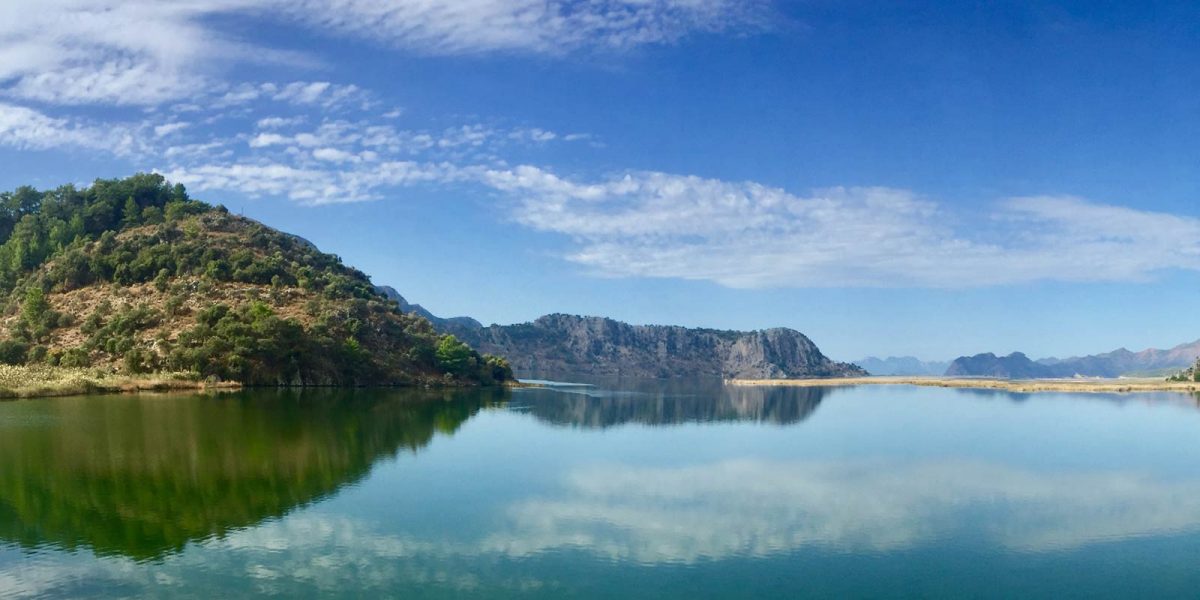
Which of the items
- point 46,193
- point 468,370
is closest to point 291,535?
point 468,370

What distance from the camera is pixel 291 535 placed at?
67.5 feet

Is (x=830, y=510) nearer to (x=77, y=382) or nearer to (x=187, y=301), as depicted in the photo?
(x=77, y=382)

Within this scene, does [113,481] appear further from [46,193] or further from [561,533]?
[46,193]

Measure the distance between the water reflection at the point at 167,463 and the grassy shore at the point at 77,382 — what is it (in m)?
3.62

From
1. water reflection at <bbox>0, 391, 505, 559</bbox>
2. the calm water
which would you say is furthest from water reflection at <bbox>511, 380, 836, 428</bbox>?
water reflection at <bbox>0, 391, 505, 559</bbox>

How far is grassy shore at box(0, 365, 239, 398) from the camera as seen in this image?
5416 cm

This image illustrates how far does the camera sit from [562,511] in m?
25.0

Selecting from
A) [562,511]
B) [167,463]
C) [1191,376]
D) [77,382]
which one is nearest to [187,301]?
[77,382]

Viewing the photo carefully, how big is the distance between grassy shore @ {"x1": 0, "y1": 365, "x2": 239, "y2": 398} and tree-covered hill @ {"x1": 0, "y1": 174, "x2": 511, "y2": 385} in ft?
9.58

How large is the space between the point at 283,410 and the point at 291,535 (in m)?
35.5

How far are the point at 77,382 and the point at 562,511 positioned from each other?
5020 centimetres

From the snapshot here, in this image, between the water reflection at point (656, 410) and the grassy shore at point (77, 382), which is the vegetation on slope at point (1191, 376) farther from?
the grassy shore at point (77, 382)

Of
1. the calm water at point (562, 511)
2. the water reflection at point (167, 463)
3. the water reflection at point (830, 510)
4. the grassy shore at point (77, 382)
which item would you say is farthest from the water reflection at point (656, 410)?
the grassy shore at point (77, 382)

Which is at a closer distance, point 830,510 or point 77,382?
point 830,510
